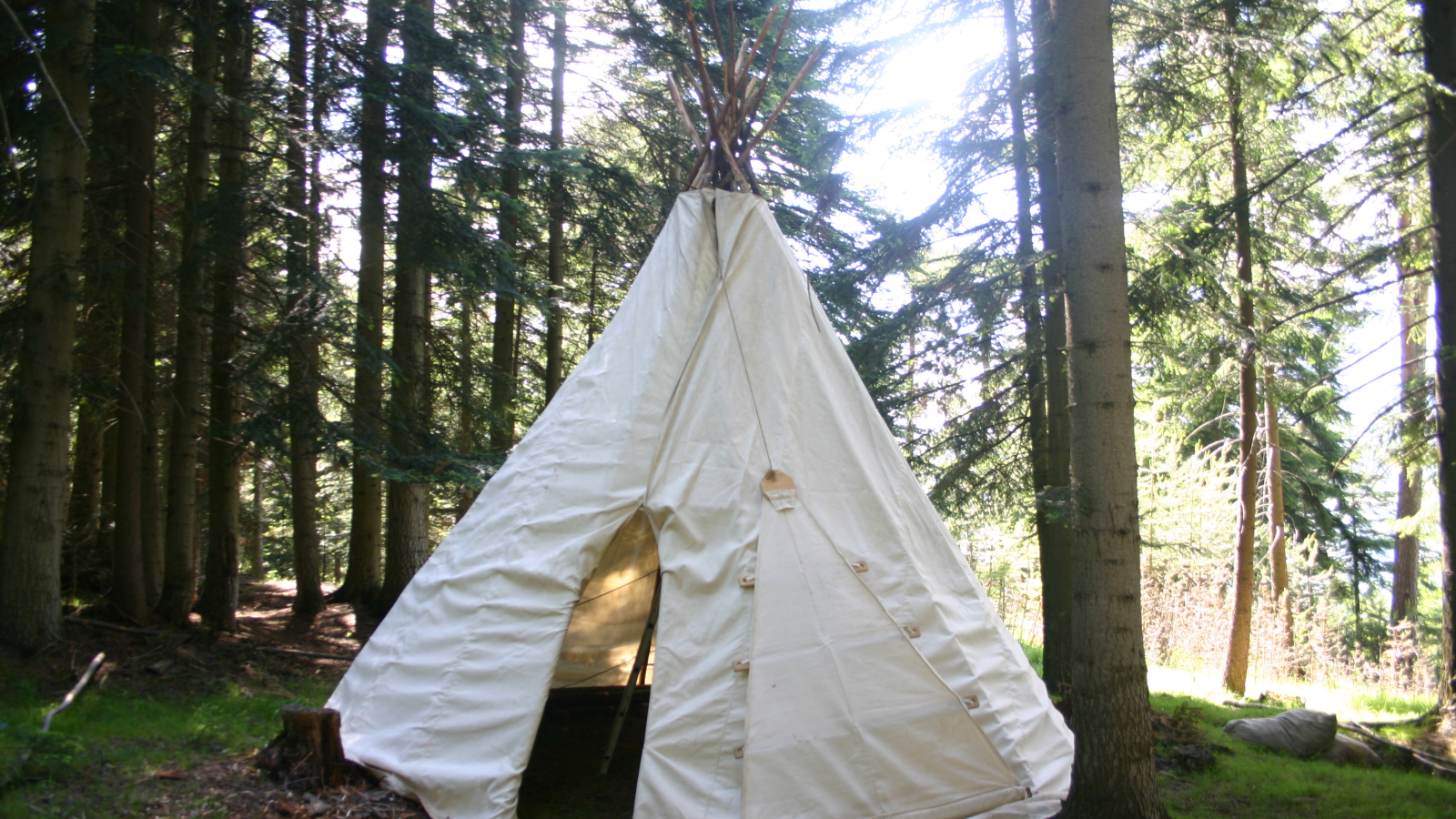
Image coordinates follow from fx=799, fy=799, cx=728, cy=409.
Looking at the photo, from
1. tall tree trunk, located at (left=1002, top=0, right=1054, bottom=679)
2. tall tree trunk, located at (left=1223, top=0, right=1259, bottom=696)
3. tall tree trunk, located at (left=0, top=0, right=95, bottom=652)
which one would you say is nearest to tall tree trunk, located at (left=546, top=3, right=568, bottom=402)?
tall tree trunk, located at (left=0, top=0, right=95, bottom=652)

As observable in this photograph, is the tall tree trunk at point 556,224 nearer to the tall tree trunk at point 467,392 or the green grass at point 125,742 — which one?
the tall tree trunk at point 467,392

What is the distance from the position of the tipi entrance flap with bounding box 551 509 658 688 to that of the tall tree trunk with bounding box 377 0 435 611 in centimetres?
250

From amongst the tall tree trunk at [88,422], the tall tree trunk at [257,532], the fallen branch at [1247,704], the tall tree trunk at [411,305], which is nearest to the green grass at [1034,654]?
the fallen branch at [1247,704]

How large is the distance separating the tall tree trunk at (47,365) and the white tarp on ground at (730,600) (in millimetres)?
3487

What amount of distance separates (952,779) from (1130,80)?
248 inches

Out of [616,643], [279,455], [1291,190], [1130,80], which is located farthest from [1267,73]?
[279,455]

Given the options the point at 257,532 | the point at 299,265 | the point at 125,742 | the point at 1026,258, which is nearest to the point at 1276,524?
the point at 1026,258

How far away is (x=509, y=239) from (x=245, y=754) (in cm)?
732

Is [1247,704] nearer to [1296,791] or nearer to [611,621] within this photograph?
[1296,791]

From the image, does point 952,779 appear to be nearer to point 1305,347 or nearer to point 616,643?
point 616,643

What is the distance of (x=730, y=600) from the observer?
4.11 m

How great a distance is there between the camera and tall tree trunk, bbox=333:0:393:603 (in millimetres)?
7590

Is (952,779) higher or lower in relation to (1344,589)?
higher

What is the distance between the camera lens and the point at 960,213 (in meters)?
7.94
